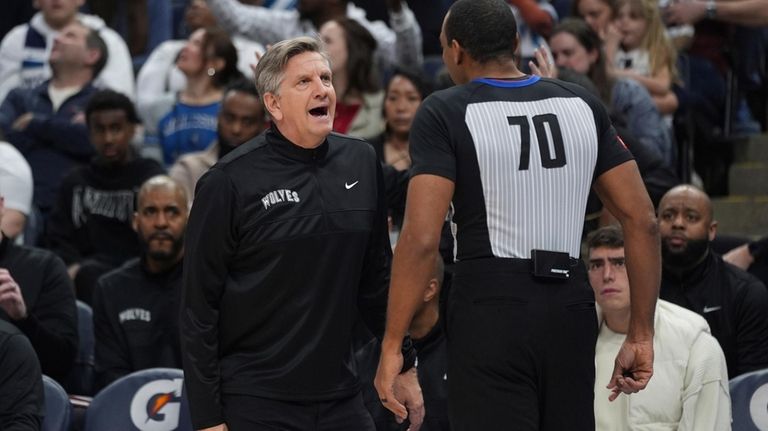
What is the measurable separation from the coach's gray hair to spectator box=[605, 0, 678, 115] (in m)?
4.86

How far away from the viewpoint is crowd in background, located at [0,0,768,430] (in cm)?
691

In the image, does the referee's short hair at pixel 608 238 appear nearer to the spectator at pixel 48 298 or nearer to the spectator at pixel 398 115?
the spectator at pixel 398 115

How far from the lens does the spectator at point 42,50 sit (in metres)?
9.77

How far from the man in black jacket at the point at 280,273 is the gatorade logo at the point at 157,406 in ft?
6.48

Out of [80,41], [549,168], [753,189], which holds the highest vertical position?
[549,168]

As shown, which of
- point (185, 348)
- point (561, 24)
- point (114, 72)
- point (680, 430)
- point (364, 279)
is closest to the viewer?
point (185, 348)

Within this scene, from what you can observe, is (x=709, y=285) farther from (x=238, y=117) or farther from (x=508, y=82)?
(x=238, y=117)

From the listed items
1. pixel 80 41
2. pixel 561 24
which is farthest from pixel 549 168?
pixel 80 41

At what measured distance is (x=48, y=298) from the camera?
6738 millimetres

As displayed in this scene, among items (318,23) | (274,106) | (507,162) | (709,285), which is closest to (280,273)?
(274,106)

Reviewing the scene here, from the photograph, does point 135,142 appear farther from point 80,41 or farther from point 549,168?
point 549,168

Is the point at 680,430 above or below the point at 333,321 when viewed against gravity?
below

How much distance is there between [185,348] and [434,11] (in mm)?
6570

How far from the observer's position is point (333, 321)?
13.6 feet
